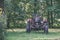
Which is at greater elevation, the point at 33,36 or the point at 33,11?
the point at 33,11

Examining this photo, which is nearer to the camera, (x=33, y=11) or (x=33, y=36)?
(x=33, y=36)

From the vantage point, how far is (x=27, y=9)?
810 inches

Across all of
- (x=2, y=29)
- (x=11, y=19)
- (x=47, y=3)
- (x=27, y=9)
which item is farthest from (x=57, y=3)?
(x=2, y=29)

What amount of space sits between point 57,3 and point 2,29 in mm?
12322

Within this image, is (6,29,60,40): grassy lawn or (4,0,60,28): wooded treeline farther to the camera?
(4,0,60,28): wooded treeline

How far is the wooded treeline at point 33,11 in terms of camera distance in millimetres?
19547

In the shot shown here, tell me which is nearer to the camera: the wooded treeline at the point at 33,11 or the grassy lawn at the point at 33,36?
the grassy lawn at the point at 33,36

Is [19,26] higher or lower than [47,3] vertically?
lower

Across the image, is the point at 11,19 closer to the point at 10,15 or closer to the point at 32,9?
the point at 10,15

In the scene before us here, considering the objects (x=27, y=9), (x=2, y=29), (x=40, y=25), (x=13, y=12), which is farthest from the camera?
(x=27, y=9)

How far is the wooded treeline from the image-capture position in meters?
19.5

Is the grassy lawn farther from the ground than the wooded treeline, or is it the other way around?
the wooded treeline

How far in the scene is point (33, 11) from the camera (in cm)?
2045

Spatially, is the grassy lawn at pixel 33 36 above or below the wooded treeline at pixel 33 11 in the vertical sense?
below
